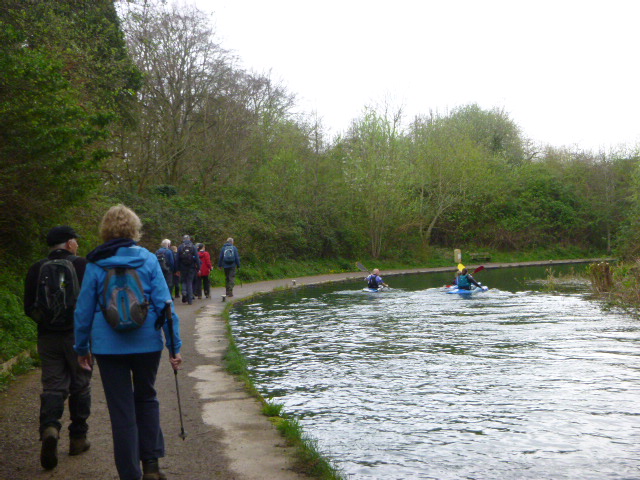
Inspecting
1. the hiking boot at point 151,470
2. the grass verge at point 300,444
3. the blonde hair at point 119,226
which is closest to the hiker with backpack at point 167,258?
the grass verge at point 300,444

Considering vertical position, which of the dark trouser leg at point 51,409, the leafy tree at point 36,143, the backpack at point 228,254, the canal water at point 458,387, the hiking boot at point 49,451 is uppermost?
the leafy tree at point 36,143

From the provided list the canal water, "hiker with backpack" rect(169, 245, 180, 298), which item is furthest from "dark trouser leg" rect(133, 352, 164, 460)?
"hiker with backpack" rect(169, 245, 180, 298)

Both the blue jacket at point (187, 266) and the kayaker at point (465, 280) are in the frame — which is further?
the kayaker at point (465, 280)

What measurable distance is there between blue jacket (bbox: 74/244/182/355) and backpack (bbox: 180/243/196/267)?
14450mm

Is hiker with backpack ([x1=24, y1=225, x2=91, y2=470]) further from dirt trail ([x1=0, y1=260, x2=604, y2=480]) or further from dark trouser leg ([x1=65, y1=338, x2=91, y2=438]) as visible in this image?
dirt trail ([x1=0, y1=260, x2=604, y2=480])

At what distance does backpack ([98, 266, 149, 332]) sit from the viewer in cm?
459

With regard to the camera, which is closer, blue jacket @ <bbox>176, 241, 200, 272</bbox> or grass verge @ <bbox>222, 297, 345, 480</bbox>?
grass verge @ <bbox>222, 297, 345, 480</bbox>

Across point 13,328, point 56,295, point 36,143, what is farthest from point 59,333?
point 36,143

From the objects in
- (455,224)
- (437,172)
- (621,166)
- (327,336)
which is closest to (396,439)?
(327,336)

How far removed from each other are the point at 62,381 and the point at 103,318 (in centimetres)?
128

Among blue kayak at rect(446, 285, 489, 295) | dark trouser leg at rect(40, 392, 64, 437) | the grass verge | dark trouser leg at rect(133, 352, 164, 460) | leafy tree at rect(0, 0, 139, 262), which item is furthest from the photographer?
blue kayak at rect(446, 285, 489, 295)

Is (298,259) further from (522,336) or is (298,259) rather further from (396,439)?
(396,439)

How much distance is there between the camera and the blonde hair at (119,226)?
4.88m

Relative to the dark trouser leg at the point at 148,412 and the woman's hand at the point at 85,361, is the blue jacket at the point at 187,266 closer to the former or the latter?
the woman's hand at the point at 85,361
